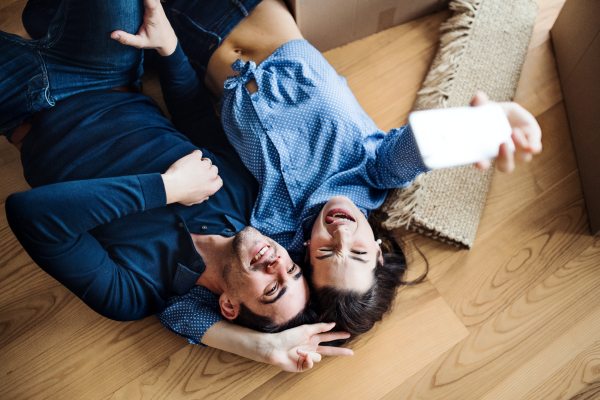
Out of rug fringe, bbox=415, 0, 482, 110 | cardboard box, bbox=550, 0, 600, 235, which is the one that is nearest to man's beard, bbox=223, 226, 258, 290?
rug fringe, bbox=415, 0, 482, 110

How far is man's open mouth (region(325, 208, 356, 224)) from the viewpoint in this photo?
870mm

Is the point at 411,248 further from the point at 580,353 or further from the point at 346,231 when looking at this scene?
the point at 580,353

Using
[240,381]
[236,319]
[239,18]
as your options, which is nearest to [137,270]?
[236,319]

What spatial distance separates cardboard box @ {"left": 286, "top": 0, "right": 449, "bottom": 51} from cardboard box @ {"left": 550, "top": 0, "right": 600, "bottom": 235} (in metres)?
0.35

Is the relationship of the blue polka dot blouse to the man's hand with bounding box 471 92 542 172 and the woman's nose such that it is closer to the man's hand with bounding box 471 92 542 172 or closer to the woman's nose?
the woman's nose

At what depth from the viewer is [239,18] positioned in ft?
3.40

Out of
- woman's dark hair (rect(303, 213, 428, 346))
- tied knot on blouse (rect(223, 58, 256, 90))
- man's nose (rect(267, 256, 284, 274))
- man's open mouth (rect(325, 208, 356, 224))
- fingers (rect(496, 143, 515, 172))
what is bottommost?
woman's dark hair (rect(303, 213, 428, 346))

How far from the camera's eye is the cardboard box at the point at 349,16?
1.09m

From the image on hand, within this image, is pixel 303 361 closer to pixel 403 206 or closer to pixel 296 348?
pixel 296 348

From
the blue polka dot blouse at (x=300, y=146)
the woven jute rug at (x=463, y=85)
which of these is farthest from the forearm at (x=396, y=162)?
the woven jute rug at (x=463, y=85)

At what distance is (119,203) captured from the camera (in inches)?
31.1

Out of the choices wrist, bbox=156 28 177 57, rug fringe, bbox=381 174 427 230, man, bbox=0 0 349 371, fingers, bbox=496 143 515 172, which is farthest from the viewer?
rug fringe, bbox=381 174 427 230

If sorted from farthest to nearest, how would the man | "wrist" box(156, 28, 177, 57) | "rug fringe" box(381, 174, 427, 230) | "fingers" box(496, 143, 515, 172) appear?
"rug fringe" box(381, 174, 427, 230) < "wrist" box(156, 28, 177, 57) < the man < "fingers" box(496, 143, 515, 172)

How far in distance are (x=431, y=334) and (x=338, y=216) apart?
410mm
